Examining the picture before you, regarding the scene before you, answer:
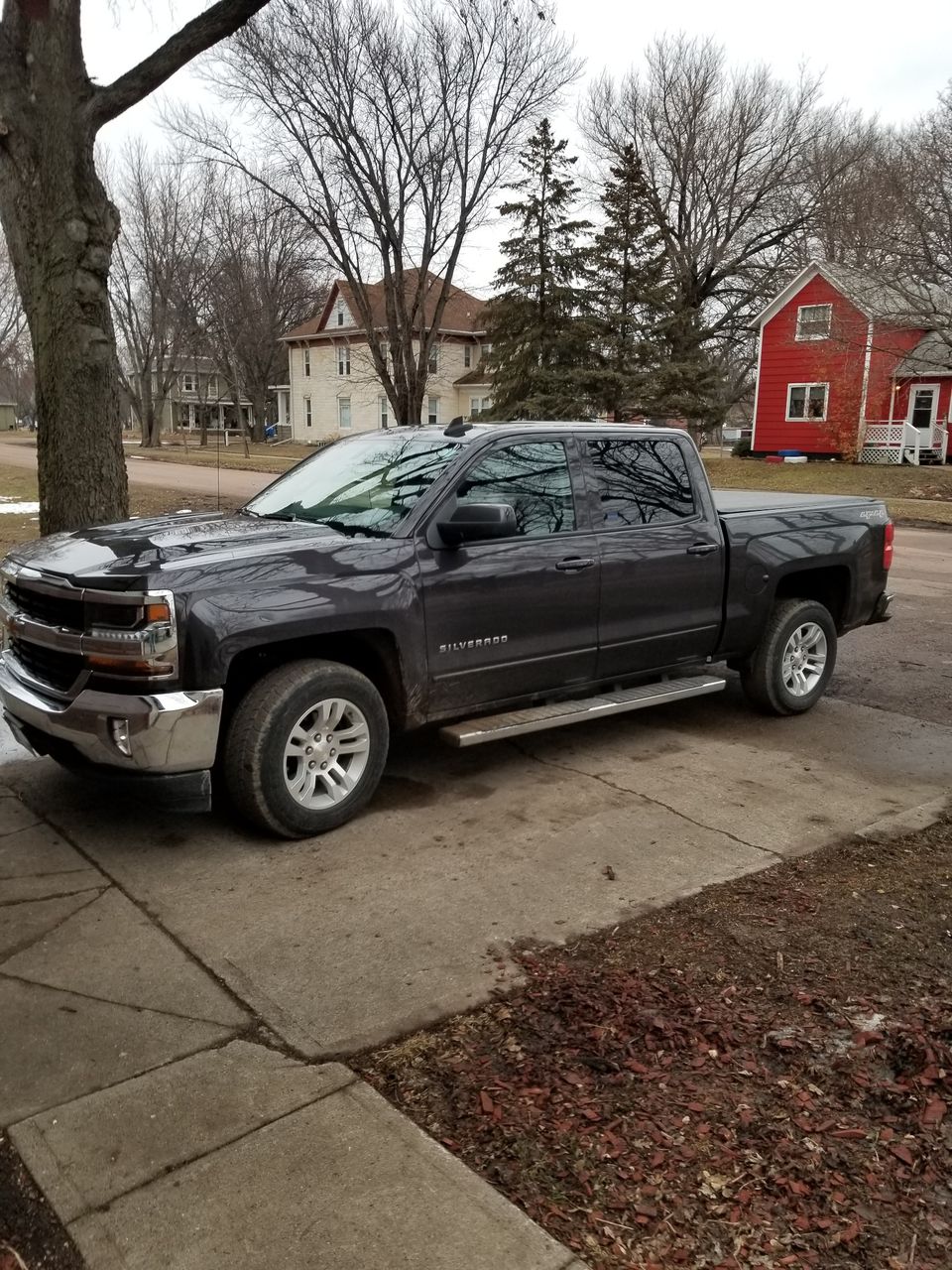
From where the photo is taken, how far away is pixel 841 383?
35.7 metres

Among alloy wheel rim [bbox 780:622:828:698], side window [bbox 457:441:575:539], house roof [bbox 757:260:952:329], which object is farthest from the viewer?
house roof [bbox 757:260:952:329]

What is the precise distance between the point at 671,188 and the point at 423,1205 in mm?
48494

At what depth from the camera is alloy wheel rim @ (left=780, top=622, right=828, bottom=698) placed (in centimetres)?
667

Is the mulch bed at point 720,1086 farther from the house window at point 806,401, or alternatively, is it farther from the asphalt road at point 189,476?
the house window at point 806,401

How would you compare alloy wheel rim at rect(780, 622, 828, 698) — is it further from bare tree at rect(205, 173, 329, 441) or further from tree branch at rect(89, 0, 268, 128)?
bare tree at rect(205, 173, 329, 441)

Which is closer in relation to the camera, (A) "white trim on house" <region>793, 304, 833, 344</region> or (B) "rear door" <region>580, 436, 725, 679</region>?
(B) "rear door" <region>580, 436, 725, 679</region>

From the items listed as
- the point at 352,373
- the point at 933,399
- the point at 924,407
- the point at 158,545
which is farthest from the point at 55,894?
the point at 352,373

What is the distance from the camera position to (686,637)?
612cm

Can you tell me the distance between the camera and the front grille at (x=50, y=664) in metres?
4.45

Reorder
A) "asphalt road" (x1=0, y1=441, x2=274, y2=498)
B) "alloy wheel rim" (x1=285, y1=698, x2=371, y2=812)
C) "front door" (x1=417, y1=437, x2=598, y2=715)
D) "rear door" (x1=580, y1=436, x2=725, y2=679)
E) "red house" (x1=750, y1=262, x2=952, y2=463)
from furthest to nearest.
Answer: "red house" (x1=750, y1=262, x2=952, y2=463)
"asphalt road" (x1=0, y1=441, x2=274, y2=498)
"rear door" (x1=580, y1=436, x2=725, y2=679)
"front door" (x1=417, y1=437, x2=598, y2=715)
"alloy wheel rim" (x1=285, y1=698, x2=371, y2=812)

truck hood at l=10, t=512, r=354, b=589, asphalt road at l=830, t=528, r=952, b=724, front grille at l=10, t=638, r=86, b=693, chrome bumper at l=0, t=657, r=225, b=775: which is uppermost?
truck hood at l=10, t=512, r=354, b=589

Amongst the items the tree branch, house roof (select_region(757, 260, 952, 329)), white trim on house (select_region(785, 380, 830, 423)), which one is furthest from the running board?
white trim on house (select_region(785, 380, 830, 423))

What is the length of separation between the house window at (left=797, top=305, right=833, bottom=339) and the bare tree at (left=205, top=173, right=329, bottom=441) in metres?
18.4

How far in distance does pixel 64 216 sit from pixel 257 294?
4734cm
